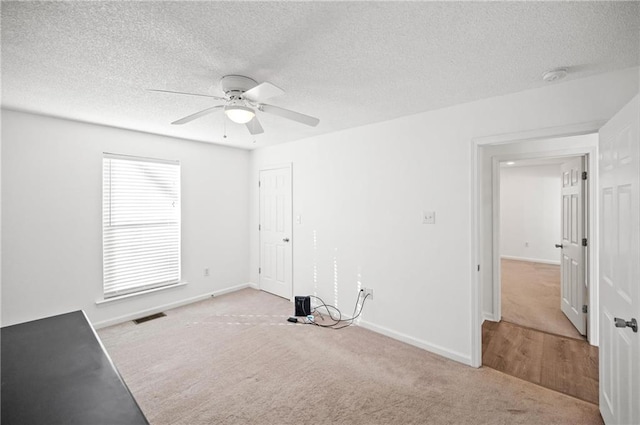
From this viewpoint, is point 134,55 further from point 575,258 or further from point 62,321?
point 575,258

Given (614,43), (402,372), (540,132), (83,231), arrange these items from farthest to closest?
(83,231) → (402,372) → (540,132) → (614,43)

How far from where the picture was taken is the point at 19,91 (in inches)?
91.0

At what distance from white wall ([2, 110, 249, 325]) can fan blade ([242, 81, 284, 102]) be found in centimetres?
259

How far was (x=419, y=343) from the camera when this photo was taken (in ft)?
9.53

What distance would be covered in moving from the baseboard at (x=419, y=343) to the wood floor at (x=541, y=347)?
267 millimetres

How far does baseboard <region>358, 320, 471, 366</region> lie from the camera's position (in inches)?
103

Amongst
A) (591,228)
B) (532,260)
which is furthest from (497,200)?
(532,260)

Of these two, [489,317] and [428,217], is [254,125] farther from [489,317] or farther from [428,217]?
[489,317]

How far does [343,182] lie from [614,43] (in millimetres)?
2493

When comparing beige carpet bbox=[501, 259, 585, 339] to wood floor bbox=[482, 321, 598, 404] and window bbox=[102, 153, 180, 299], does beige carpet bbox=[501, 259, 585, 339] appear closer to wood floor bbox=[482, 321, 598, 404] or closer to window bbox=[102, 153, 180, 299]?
wood floor bbox=[482, 321, 598, 404]

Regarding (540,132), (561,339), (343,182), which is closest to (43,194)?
(343,182)

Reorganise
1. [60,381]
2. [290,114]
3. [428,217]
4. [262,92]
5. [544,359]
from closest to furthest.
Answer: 1. [60,381]
2. [262,92]
3. [290,114]
4. [544,359]
5. [428,217]

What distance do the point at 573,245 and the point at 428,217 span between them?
6.92 ft

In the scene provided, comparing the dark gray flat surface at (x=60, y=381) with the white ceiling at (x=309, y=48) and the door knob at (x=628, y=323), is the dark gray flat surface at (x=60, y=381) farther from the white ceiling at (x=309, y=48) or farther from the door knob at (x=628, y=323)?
the door knob at (x=628, y=323)
